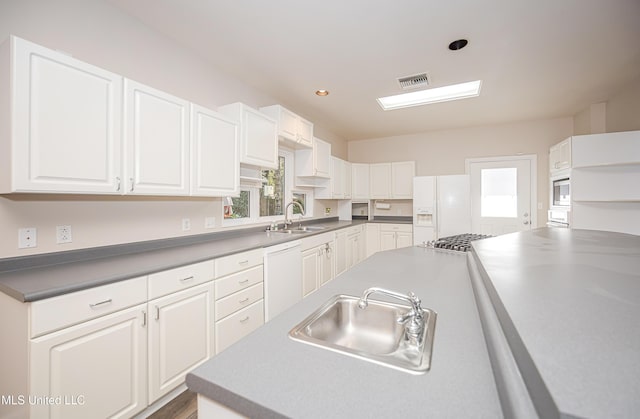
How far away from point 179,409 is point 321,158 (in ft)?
10.5

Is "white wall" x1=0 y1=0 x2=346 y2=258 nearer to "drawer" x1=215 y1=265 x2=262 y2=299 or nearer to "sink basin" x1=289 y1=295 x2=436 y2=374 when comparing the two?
"drawer" x1=215 y1=265 x2=262 y2=299

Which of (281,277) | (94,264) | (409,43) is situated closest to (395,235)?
(281,277)

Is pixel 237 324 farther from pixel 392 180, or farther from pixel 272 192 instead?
pixel 392 180

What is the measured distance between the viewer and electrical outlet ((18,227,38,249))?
147 cm

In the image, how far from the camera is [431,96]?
11.6 feet

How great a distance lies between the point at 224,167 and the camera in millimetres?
2332

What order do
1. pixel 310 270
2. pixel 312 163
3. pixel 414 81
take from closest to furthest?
pixel 414 81
pixel 310 270
pixel 312 163

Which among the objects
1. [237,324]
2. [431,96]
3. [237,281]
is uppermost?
[431,96]

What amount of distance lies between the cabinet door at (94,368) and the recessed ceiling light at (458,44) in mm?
2939

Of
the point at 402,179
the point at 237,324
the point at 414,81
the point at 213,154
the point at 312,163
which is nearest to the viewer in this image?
the point at 237,324

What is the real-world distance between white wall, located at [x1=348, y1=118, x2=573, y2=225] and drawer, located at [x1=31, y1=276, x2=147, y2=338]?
187 inches

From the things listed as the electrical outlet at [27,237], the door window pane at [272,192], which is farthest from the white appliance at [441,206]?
the electrical outlet at [27,237]

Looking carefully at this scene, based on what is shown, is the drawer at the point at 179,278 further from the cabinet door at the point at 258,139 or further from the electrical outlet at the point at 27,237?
the cabinet door at the point at 258,139

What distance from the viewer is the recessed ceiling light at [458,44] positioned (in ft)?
7.27
